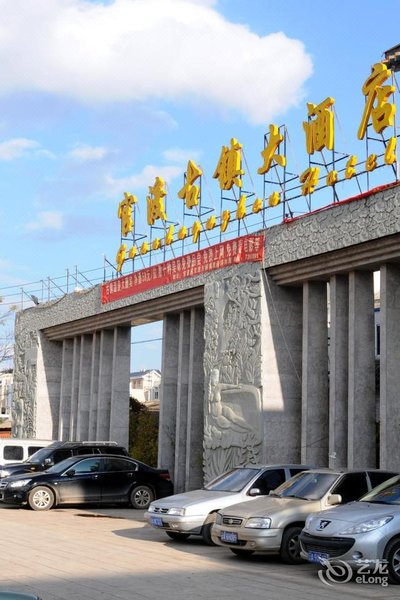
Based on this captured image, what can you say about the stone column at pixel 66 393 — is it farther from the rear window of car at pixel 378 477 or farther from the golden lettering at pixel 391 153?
the rear window of car at pixel 378 477

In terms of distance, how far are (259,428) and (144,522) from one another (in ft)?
12.9

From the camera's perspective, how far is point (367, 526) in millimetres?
10852

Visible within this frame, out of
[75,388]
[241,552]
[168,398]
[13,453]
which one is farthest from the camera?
[75,388]

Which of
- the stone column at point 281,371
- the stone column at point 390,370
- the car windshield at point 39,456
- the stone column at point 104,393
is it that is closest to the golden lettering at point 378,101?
the stone column at point 390,370

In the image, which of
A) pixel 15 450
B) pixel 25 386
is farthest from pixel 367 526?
pixel 25 386

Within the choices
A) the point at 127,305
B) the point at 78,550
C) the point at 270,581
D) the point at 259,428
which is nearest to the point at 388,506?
the point at 270,581

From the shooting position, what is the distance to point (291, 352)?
21.9 metres

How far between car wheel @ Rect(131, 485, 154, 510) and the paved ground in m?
5.02

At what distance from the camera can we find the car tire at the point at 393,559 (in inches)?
422

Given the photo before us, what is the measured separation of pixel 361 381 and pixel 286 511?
708 centimetres

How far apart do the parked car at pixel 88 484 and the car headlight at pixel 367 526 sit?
11.5 meters

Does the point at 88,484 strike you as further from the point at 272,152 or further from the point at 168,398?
the point at 272,152

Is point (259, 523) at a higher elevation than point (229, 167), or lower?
lower

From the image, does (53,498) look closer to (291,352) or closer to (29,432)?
(291,352)
